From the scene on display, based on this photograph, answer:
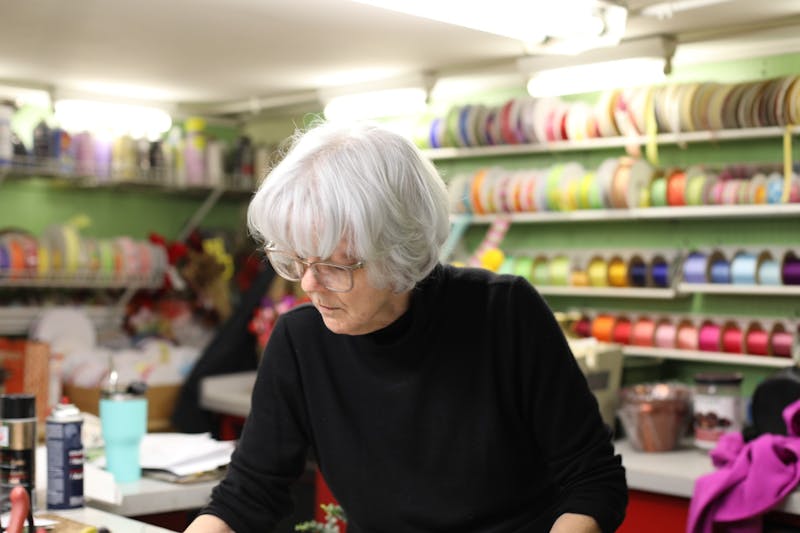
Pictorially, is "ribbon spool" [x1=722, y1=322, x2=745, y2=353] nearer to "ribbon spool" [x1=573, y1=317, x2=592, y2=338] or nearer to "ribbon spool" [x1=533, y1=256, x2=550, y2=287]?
"ribbon spool" [x1=573, y1=317, x2=592, y2=338]

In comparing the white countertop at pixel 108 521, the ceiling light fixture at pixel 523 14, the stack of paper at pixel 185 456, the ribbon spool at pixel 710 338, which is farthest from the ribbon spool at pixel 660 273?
the white countertop at pixel 108 521

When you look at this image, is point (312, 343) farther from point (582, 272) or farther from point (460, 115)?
point (460, 115)

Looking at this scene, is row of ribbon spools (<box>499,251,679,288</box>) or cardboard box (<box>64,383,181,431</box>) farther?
cardboard box (<box>64,383,181,431</box>)

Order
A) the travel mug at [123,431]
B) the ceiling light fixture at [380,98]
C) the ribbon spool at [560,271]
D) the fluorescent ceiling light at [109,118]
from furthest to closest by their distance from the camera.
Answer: the fluorescent ceiling light at [109,118] → the ceiling light fixture at [380,98] → the ribbon spool at [560,271] → the travel mug at [123,431]

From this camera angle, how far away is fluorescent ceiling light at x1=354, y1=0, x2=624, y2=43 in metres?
3.27

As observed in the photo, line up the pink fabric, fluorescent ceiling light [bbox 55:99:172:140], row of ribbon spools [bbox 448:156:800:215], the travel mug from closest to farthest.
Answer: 1. the travel mug
2. the pink fabric
3. row of ribbon spools [bbox 448:156:800:215]
4. fluorescent ceiling light [bbox 55:99:172:140]

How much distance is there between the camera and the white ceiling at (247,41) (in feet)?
11.9

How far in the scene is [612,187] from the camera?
14.3 ft

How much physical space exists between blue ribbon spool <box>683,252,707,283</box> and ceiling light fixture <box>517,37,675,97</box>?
747 mm

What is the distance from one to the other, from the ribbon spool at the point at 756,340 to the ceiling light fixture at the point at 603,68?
107cm

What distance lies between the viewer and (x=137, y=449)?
264 cm

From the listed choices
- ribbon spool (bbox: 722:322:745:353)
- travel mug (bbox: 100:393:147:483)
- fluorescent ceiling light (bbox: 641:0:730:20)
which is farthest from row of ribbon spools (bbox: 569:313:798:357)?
travel mug (bbox: 100:393:147:483)

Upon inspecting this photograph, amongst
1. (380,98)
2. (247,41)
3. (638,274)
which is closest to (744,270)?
(638,274)

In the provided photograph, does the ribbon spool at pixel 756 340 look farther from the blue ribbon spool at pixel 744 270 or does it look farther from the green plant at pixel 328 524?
the green plant at pixel 328 524
